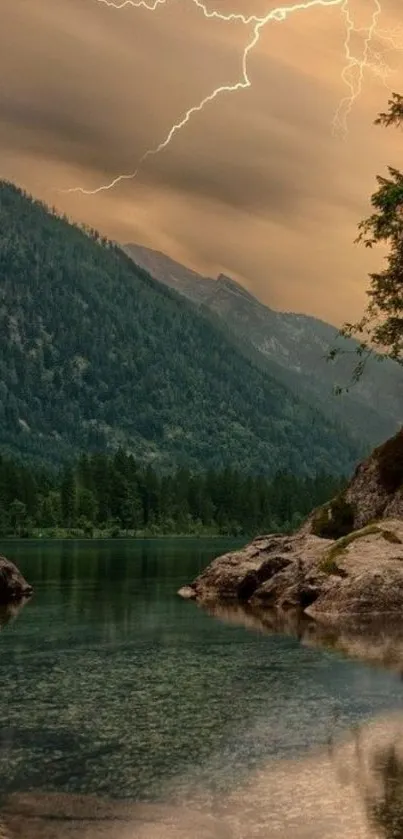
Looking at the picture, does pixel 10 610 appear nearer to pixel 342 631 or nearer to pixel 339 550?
pixel 339 550

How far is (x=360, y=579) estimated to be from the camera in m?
38.8

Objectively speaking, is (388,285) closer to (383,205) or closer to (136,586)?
(383,205)

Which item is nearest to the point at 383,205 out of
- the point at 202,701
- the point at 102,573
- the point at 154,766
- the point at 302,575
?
the point at 302,575

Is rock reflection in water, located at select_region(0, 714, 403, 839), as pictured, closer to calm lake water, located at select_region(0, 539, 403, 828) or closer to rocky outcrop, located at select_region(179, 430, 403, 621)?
calm lake water, located at select_region(0, 539, 403, 828)

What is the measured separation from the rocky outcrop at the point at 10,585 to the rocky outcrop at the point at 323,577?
32.1 feet

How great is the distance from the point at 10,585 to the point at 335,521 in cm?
1991

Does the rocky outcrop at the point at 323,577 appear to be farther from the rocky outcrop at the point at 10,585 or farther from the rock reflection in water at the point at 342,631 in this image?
the rocky outcrop at the point at 10,585

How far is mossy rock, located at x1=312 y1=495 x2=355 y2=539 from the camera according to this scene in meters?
55.4

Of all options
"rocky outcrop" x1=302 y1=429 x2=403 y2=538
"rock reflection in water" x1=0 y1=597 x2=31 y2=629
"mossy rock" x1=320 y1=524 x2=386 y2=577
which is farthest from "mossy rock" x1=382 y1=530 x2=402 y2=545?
"rock reflection in water" x1=0 y1=597 x2=31 y2=629

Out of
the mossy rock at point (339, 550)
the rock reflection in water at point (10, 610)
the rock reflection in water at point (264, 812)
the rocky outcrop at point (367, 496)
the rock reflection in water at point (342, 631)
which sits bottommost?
the rock reflection in water at point (10, 610)

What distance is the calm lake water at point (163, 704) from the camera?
14.8 meters

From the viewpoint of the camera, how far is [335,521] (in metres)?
56.2

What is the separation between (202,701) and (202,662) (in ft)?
20.0

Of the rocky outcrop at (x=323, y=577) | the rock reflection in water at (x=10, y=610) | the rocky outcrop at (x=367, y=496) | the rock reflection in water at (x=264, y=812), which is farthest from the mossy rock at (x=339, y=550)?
the rock reflection in water at (x=264, y=812)
